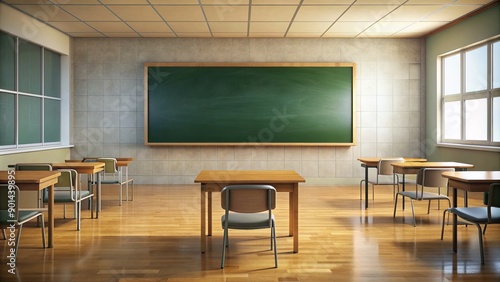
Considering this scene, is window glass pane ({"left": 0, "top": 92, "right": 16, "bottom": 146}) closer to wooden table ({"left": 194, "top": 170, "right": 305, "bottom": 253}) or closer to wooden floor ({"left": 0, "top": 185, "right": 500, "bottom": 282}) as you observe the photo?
wooden floor ({"left": 0, "top": 185, "right": 500, "bottom": 282})

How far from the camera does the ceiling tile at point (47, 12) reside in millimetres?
6762

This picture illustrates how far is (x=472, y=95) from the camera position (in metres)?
7.52

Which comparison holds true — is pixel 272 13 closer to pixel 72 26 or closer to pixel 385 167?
pixel 385 167

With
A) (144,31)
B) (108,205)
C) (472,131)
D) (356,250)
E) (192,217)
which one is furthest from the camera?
(144,31)

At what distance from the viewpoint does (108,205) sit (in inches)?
261

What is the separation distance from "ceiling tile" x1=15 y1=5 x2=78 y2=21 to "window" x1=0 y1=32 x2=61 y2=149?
51 cm

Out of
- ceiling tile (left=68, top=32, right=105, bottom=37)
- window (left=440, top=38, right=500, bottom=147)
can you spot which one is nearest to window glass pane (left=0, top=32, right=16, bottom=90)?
ceiling tile (left=68, top=32, right=105, bottom=37)

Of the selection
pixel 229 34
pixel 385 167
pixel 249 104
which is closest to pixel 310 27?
pixel 229 34

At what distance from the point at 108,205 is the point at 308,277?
4.18m

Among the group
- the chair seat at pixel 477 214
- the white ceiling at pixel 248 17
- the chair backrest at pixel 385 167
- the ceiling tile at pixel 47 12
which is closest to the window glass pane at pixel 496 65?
the white ceiling at pixel 248 17

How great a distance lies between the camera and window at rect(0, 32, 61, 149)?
6871 mm

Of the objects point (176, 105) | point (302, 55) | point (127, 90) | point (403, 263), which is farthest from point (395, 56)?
Answer: point (403, 263)

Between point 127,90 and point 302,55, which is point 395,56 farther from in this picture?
point 127,90

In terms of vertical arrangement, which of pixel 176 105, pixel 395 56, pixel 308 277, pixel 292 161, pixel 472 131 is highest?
pixel 395 56
